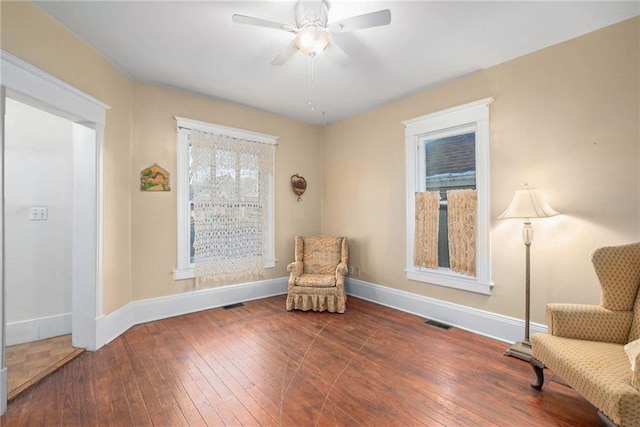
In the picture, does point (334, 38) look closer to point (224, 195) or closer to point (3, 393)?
point (224, 195)

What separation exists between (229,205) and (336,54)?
88.1 inches

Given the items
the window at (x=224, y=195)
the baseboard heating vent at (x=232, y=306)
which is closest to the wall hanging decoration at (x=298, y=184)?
the window at (x=224, y=195)

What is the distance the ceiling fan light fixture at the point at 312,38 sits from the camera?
1.99m

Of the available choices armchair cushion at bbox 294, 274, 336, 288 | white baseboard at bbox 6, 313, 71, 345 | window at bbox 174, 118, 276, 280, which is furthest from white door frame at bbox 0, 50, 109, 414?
armchair cushion at bbox 294, 274, 336, 288

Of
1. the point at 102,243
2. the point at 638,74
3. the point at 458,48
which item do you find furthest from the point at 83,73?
the point at 638,74

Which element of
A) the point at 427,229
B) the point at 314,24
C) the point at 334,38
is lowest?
the point at 427,229

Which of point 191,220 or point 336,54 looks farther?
point 191,220

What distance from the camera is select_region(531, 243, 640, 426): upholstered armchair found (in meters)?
1.58

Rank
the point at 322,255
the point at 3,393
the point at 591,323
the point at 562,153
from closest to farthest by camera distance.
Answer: the point at 3,393, the point at 591,323, the point at 562,153, the point at 322,255

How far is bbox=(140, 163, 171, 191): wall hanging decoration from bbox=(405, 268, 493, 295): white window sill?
3151mm

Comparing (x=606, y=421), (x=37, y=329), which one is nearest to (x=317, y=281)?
(x=606, y=421)

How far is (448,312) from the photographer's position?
3150mm

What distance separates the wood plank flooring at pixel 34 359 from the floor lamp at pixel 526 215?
374cm

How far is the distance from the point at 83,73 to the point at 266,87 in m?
1.68
